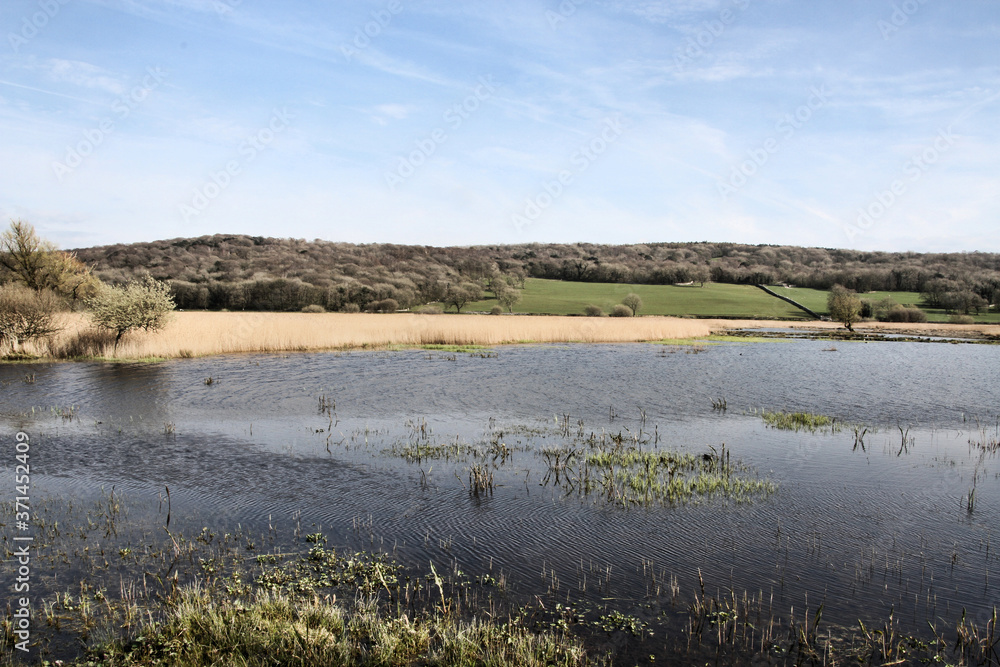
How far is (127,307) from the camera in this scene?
87.5 feet

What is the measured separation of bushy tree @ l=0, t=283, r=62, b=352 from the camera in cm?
2550

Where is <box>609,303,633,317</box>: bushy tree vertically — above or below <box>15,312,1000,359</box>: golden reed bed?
above

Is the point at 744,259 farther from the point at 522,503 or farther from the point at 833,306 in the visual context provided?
the point at 522,503

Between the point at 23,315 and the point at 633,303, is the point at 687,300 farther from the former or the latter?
the point at 23,315

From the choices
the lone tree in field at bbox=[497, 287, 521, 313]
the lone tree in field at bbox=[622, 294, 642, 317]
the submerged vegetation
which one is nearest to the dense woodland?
the lone tree in field at bbox=[497, 287, 521, 313]

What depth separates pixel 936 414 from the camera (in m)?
16.4

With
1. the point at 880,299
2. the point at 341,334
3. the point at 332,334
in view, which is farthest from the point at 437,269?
the point at 332,334

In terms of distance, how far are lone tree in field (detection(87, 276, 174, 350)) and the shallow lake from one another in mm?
4299

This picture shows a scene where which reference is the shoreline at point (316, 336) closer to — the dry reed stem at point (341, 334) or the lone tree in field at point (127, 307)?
the dry reed stem at point (341, 334)

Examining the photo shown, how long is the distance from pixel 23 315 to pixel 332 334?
13575mm

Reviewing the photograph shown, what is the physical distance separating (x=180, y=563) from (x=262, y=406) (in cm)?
1041

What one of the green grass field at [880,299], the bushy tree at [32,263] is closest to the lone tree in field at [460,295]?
the bushy tree at [32,263]

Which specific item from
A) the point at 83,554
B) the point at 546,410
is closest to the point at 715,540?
the point at 83,554

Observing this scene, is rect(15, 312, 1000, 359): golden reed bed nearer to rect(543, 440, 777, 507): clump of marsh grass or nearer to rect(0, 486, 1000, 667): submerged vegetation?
Result: rect(543, 440, 777, 507): clump of marsh grass
